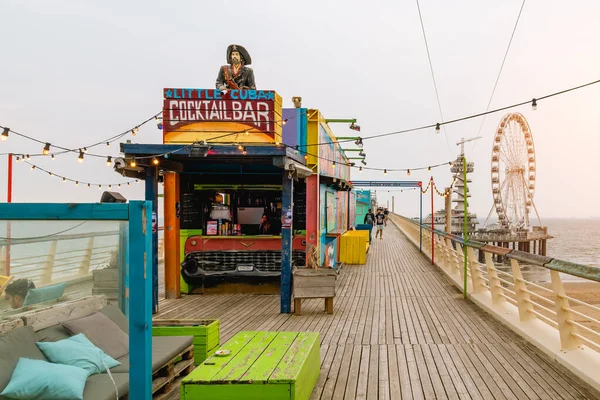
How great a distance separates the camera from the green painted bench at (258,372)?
3070 millimetres

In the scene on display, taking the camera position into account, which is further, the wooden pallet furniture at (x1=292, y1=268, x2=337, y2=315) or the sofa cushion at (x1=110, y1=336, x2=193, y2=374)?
the wooden pallet furniture at (x1=292, y1=268, x2=337, y2=315)

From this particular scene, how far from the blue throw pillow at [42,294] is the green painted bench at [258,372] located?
1616 mm

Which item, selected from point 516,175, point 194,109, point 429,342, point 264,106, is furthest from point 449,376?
point 516,175

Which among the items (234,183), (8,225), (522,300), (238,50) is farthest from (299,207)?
(8,225)

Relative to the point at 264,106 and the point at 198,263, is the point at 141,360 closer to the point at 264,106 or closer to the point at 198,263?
the point at 264,106

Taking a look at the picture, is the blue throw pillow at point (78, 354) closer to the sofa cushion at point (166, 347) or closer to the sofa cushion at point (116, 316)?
the sofa cushion at point (166, 347)

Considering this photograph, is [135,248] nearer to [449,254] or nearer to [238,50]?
[238,50]

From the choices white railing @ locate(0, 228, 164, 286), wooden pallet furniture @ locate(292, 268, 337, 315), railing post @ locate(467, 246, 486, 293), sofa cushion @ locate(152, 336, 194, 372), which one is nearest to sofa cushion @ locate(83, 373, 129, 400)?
sofa cushion @ locate(152, 336, 194, 372)

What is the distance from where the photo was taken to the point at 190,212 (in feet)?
30.8

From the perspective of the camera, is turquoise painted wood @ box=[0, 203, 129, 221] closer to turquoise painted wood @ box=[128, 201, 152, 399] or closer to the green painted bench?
turquoise painted wood @ box=[128, 201, 152, 399]

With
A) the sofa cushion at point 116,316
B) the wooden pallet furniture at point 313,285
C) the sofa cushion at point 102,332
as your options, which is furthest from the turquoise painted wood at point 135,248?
the wooden pallet furniture at point 313,285

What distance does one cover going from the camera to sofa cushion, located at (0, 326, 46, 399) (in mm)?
2922

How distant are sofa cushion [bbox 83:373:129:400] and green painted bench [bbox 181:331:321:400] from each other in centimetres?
46

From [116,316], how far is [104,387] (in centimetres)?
131
